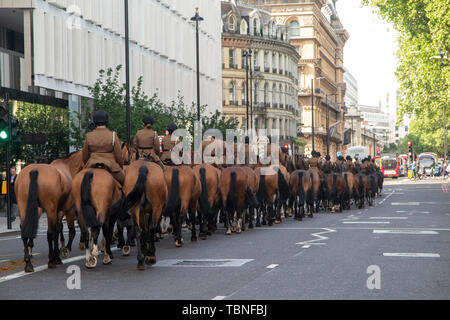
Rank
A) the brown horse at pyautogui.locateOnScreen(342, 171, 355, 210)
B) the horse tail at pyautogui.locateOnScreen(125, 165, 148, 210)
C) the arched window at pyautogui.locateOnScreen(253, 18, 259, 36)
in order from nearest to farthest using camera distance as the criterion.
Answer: the horse tail at pyautogui.locateOnScreen(125, 165, 148, 210) → the brown horse at pyautogui.locateOnScreen(342, 171, 355, 210) → the arched window at pyautogui.locateOnScreen(253, 18, 259, 36)

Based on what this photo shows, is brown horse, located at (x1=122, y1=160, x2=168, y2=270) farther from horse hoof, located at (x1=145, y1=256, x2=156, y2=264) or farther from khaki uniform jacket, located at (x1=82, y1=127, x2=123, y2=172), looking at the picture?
khaki uniform jacket, located at (x1=82, y1=127, x2=123, y2=172)

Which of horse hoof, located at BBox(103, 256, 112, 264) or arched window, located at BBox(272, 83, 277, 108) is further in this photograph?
arched window, located at BBox(272, 83, 277, 108)

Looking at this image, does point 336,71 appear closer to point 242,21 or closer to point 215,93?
point 242,21

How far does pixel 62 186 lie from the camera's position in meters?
13.6

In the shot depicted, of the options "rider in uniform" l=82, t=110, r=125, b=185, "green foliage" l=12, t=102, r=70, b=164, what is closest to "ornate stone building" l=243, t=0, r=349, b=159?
"green foliage" l=12, t=102, r=70, b=164

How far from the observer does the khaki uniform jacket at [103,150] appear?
1314 centimetres

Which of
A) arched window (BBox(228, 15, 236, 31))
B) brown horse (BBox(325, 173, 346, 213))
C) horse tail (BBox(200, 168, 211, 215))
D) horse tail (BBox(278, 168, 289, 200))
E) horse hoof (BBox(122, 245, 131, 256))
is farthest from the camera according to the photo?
arched window (BBox(228, 15, 236, 31))

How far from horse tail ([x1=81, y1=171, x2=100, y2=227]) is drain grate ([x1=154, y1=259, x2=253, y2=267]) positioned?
1.41m

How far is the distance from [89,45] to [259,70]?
5652cm

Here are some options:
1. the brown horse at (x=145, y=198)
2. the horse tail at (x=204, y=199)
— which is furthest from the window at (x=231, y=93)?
the brown horse at (x=145, y=198)

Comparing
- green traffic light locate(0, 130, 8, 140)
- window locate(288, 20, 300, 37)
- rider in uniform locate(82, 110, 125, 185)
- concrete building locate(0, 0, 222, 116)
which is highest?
window locate(288, 20, 300, 37)

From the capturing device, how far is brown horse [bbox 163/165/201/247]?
626 inches

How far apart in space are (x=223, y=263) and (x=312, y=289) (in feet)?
11.2
